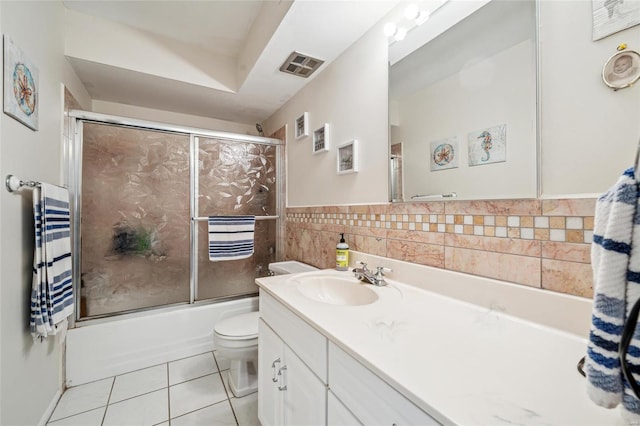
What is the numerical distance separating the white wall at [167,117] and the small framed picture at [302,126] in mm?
1026

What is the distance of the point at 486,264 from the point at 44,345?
7.02 ft

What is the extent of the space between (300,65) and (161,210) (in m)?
1.49

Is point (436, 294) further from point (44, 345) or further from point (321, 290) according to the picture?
point (44, 345)

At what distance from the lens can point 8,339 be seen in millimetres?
1066

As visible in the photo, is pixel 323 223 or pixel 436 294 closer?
pixel 436 294

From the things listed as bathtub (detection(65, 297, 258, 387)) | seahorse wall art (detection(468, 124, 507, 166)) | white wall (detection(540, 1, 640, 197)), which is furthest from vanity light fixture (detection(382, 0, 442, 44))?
bathtub (detection(65, 297, 258, 387))

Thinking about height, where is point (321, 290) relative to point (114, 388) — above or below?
above

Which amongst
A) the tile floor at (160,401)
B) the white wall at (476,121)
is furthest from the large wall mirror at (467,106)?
the tile floor at (160,401)

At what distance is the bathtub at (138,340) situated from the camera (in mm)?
1690

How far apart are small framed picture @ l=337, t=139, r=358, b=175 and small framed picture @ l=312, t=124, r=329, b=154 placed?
0.16m

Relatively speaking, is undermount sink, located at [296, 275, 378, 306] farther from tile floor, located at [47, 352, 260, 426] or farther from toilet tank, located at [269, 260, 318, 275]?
tile floor, located at [47, 352, 260, 426]

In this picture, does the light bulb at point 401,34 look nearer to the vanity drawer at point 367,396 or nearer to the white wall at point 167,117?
the vanity drawer at point 367,396

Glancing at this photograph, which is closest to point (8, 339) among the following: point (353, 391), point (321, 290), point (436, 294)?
point (321, 290)

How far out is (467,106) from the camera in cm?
100
